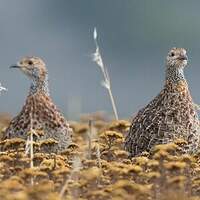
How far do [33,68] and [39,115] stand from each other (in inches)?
30.5

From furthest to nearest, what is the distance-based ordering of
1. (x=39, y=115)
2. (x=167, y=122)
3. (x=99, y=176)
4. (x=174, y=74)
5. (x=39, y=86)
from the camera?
(x=39, y=86) → (x=39, y=115) → (x=174, y=74) → (x=167, y=122) → (x=99, y=176)

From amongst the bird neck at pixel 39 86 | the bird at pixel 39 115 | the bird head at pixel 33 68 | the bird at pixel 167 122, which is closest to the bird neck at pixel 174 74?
the bird at pixel 167 122

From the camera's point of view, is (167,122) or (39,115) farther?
(39,115)

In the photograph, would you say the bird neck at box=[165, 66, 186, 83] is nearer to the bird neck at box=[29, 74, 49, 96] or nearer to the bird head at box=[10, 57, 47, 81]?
the bird neck at box=[29, 74, 49, 96]

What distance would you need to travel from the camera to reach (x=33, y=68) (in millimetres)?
13086

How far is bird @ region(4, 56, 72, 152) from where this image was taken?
40.0 ft

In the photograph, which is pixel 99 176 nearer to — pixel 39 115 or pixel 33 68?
pixel 39 115

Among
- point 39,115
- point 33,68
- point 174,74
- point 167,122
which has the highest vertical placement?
point 33,68

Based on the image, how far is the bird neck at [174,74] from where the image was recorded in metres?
12.1

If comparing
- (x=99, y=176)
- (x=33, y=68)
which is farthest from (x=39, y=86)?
(x=99, y=176)

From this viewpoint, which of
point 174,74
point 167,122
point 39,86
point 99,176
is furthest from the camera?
point 39,86

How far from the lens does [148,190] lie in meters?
8.64

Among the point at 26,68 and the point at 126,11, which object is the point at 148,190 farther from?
the point at 126,11

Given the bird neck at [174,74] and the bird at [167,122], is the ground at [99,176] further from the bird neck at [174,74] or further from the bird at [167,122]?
the bird neck at [174,74]
